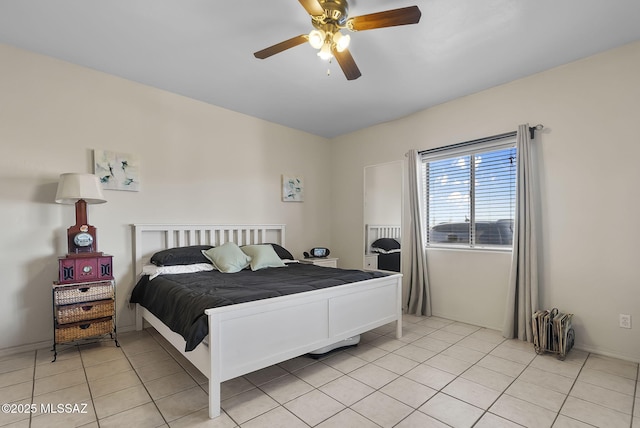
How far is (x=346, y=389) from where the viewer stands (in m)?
2.14

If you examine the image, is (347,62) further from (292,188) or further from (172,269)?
(292,188)

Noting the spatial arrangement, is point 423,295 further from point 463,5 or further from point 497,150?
point 463,5

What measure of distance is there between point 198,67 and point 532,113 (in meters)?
3.37

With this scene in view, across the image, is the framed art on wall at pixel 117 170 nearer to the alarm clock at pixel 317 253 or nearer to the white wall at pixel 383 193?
the alarm clock at pixel 317 253

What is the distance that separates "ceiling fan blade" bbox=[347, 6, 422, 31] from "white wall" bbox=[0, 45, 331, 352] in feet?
8.27

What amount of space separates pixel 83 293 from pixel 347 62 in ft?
9.63

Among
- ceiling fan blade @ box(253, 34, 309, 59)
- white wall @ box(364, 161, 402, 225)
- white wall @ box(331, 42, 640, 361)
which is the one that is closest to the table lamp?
ceiling fan blade @ box(253, 34, 309, 59)

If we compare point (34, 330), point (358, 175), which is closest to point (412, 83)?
point (358, 175)

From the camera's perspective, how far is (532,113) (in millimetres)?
3100

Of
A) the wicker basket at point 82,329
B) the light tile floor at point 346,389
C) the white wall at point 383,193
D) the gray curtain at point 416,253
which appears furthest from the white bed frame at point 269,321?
the white wall at point 383,193

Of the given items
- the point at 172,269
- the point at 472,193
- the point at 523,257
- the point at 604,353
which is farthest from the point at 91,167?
the point at 604,353

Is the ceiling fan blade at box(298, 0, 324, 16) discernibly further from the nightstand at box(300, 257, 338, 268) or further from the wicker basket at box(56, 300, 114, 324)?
the nightstand at box(300, 257, 338, 268)

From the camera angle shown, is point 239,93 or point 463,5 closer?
point 463,5

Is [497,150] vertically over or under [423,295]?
over
